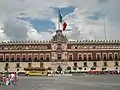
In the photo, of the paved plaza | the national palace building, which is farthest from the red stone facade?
the paved plaza

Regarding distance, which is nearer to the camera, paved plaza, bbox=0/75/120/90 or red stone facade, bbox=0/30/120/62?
paved plaza, bbox=0/75/120/90

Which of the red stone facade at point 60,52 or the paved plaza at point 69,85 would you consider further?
the red stone facade at point 60,52

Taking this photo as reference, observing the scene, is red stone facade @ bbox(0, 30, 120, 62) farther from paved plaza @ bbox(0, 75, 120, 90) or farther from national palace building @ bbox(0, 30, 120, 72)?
paved plaza @ bbox(0, 75, 120, 90)

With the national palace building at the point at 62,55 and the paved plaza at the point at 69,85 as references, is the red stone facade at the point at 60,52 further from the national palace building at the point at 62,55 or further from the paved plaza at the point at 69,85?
the paved plaza at the point at 69,85

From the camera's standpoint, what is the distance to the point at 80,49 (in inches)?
3740

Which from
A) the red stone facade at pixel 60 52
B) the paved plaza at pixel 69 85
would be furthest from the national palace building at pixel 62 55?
the paved plaza at pixel 69 85

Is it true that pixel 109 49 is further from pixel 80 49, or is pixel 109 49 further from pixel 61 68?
pixel 61 68

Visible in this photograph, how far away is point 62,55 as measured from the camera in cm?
9525

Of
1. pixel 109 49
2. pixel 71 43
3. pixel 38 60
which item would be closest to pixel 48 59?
pixel 38 60

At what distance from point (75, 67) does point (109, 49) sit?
13.4 metres

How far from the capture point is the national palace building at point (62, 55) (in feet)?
310

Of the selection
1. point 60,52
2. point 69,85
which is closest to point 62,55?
point 60,52

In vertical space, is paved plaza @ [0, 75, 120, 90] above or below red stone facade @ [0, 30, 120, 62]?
below

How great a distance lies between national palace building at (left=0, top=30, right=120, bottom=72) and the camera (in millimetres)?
94562
